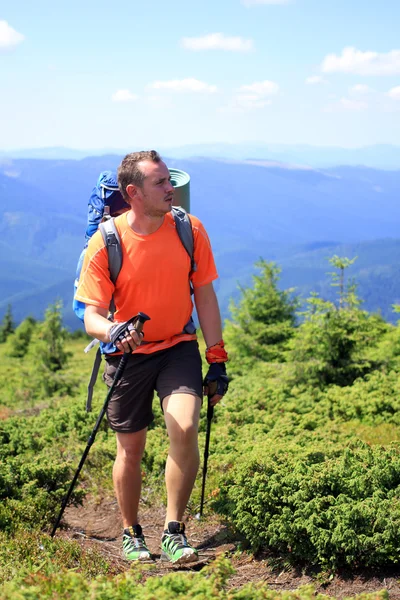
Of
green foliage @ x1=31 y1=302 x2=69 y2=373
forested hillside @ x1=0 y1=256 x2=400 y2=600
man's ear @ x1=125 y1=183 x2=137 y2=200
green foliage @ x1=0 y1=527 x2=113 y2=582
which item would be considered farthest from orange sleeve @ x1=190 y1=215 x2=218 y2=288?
green foliage @ x1=31 y1=302 x2=69 y2=373

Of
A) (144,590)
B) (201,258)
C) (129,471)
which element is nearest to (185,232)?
(201,258)

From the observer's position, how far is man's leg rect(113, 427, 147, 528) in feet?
15.4

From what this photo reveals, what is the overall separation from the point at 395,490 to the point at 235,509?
3.57 feet

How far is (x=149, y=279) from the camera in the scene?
14.5 ft

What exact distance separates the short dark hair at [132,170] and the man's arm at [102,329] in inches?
31.1

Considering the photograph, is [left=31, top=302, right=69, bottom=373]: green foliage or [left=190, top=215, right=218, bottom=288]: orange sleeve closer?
[left=190, top=215, right=218, bottom=288]: orange sleeve

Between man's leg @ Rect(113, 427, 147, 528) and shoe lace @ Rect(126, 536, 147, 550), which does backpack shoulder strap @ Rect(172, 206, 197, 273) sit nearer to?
man's leg @ Rect(113, 427, 147, 528)

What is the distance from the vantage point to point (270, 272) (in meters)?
18.0

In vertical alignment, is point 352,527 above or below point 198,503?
above

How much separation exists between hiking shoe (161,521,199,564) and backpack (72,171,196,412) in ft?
3.95

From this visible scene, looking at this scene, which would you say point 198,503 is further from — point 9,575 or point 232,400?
point 232,400

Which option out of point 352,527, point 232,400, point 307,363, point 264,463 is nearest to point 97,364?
point 264,463

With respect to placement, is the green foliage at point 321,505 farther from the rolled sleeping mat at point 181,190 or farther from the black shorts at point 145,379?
the rolled sleeping mat at point 181,190

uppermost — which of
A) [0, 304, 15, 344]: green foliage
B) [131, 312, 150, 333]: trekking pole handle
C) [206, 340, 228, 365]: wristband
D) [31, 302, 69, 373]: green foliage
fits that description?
[131, 312, 150, 333]: trekking pole handle
